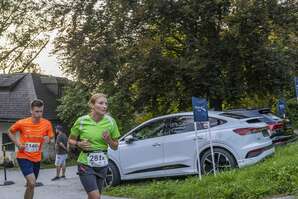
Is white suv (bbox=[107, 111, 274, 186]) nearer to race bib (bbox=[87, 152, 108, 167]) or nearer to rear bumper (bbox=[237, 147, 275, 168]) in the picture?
rear bumper (bbox=[237, 147, 275, 168])

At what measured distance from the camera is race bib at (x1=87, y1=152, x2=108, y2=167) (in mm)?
7082

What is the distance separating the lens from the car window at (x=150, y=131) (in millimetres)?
13398

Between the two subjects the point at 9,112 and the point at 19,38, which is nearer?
the point at 9,112

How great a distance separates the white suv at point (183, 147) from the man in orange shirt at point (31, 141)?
4.50 metres

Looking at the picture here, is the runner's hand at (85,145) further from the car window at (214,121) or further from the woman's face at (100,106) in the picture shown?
the car window at (214,121)

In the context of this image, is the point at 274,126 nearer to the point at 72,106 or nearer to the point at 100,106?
the point at 100,106

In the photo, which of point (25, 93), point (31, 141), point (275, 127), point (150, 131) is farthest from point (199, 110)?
point (25, 93)

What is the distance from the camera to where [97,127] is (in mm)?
7137

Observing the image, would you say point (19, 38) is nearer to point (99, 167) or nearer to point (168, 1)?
point (168, 1)

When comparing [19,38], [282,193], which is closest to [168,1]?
[282,193]

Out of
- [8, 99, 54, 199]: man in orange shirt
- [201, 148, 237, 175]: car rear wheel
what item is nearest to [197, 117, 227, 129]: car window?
[201, 148, 237, 175]: car rear wheel

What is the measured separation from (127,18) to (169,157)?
7920mm

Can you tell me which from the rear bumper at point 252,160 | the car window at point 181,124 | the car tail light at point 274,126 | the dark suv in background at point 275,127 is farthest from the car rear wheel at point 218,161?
the car tail light at point 274,126

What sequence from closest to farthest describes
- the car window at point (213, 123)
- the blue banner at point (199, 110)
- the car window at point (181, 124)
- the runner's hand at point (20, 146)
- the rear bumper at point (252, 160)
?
the runner's hand at point (20, 146), the blue banner at point (199, 110), the rear bumper at point (252, 160), the car window at point (213, 123), the car window at point (181, 124)
